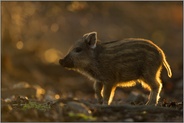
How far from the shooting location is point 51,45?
74.8ft

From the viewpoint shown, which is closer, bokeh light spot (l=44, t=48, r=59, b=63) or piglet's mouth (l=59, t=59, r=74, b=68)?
piglet's mouth (l=59, t=59, r=74, b=68)

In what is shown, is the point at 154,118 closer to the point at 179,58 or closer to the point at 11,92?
the point at 11,92

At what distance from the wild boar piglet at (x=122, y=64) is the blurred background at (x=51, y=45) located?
2.12 meters

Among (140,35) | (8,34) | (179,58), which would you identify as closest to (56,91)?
(8,34)

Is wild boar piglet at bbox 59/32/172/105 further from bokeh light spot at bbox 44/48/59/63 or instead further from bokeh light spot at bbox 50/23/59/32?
bokeh light spot at bbox 50/23/59/32

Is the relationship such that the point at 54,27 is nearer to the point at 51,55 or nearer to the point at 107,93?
the point at 51,55

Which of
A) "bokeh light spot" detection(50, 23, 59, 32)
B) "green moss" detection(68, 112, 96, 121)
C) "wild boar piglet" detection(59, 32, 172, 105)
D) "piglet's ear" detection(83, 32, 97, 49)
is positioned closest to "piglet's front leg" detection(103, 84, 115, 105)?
"wild boar piglet" detection(59, 32, 172, 105)

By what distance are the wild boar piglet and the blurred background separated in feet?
6.96

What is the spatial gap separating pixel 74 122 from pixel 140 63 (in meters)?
2.70

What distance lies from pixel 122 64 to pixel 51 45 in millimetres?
12815

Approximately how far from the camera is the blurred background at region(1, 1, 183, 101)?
15930 millimetres

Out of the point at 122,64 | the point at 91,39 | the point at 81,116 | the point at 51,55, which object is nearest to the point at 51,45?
the point at 51,55

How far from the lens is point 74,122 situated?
781 centimetres

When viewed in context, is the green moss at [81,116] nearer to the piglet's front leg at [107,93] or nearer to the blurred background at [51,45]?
the piglet's front leg at [107,93]
